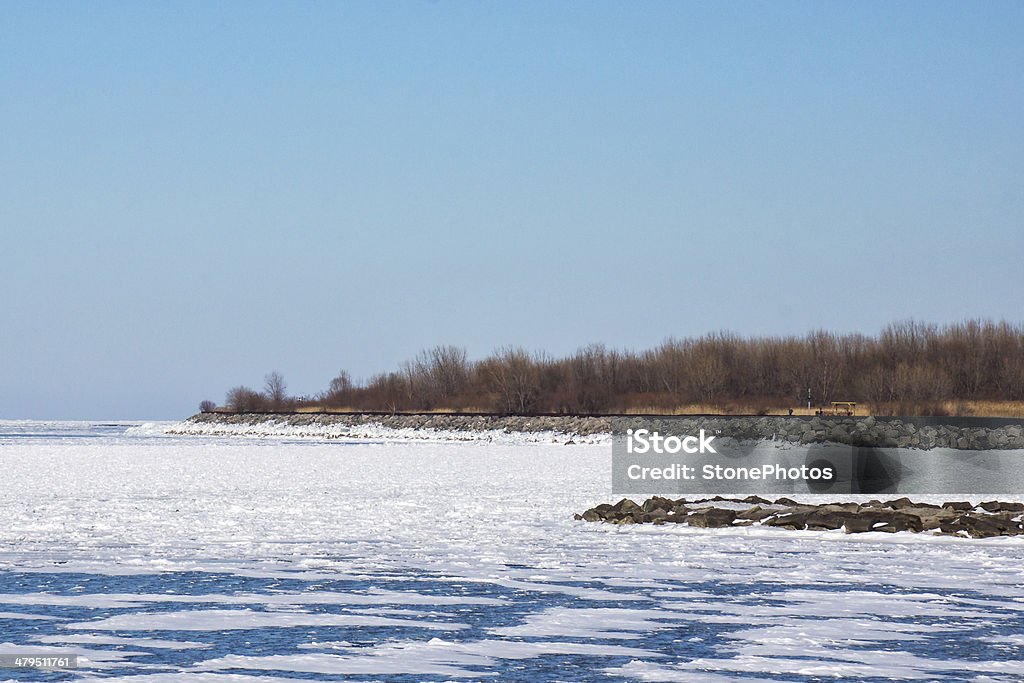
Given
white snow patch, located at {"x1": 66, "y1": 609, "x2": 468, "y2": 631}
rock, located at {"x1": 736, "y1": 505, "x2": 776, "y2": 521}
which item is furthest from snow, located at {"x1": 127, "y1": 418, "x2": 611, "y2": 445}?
white snow patch, located at {"x1": 66, "y1": 609, "x2": 468, "y2": 631}

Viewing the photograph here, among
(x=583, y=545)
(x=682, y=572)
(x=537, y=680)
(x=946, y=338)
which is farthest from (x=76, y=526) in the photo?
(x=946, y=338)

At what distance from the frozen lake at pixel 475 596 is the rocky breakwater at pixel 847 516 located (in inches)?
13.7

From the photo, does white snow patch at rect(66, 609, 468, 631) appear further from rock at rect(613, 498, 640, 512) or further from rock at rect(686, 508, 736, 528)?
rock at rect(613, 498, 640, 512)

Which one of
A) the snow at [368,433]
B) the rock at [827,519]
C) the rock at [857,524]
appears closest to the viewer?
the rock at [857,524]

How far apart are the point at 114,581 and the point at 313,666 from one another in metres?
3.44

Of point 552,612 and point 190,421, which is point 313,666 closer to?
point 552,612

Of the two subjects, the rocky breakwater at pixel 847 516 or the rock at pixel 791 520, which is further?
the rock at pixel 791 520

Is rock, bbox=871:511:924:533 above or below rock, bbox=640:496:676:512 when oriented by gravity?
below

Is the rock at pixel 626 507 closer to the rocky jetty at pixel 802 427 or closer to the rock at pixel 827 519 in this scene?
the rock at pixel 827 519

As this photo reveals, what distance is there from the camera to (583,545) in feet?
37.0

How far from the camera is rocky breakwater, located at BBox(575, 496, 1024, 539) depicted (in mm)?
12188

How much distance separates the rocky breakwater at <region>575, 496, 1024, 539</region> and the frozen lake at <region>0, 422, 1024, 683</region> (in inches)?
13.7

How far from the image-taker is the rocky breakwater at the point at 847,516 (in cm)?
1219

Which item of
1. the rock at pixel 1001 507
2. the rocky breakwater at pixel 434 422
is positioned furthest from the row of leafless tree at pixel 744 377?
the rock at pixel 1001 507
